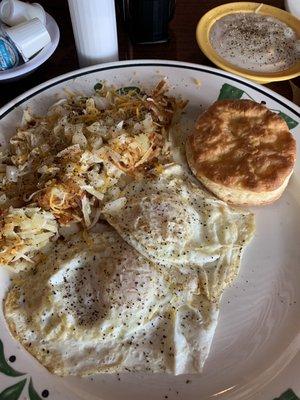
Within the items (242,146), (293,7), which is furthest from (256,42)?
(242,146)

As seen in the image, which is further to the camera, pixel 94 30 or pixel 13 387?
pixel 94 30

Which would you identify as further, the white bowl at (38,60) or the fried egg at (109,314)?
the white bowl at (38,60)

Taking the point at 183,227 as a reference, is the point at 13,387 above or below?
below

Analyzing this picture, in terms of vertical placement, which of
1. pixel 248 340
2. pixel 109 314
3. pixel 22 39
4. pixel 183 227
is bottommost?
pixel 248 340

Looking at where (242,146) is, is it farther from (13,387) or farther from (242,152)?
(13,387)

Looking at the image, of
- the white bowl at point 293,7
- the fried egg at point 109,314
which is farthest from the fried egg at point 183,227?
the white bowl at point 293,7

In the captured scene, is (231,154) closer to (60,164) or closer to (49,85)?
(60,164)

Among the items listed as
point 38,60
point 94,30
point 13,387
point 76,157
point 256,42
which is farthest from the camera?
point 256,42

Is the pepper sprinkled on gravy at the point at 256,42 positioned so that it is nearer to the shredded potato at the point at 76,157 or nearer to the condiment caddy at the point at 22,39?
the shredded potato at the point at 76,157
